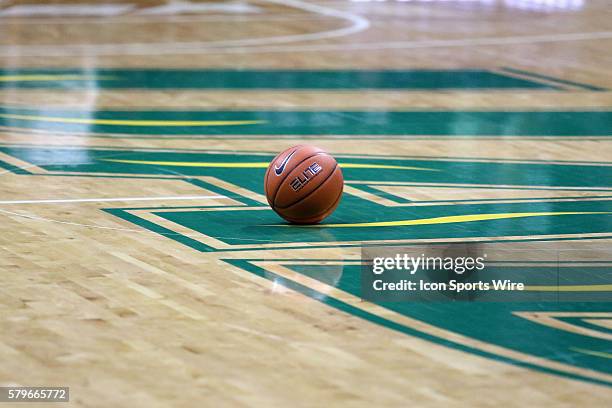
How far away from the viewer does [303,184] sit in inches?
354

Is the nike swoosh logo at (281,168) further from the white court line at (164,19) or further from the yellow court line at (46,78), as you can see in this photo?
the white court line at (164,19)

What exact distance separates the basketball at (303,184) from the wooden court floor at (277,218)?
164 mm

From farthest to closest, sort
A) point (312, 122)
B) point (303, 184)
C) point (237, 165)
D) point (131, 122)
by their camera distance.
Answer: point (312, 122) → point (131, 122) → point (237, 165) → point (303, 184)

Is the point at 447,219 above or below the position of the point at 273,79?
below

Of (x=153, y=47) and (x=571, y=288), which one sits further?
(x=153, y=47)

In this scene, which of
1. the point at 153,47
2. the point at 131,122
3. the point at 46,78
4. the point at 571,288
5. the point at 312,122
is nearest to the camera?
A: the point at 571,288

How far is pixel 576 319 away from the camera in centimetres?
735

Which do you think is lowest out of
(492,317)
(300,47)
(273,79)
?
(492,317)

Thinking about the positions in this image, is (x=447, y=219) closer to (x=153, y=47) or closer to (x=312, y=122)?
(x=312, y=122)

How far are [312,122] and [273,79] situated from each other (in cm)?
265

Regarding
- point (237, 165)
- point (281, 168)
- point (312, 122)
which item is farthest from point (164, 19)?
point (281, 168)

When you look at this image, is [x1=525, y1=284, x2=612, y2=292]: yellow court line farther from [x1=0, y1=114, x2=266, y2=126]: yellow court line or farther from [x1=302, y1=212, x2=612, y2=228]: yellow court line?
[x1=0, y1=114, x2=266, y2=126]: yellow court line

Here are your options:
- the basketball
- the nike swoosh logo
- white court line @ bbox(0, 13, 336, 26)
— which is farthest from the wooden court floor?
white court line @ bbox(0, 13, 336, 26)

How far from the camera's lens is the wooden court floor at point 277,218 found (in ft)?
21.4
